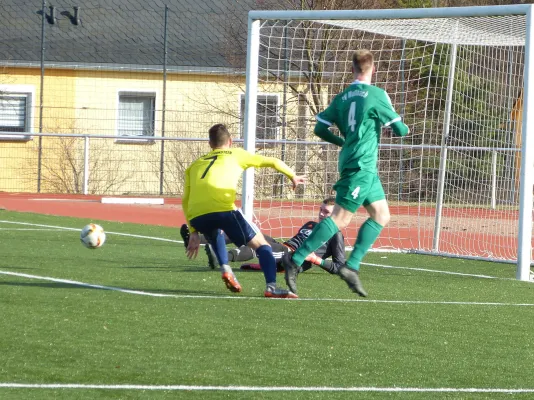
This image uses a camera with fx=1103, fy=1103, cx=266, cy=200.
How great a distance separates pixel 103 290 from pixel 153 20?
24.5m

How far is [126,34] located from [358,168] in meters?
24.8

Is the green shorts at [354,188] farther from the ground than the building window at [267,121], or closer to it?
closer to it

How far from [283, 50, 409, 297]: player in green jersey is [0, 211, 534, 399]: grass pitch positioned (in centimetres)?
46

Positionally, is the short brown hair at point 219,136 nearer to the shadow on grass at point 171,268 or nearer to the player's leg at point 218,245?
the player's leg at point 218,245

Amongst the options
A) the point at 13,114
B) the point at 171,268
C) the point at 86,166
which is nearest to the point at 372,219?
the point at 171,268

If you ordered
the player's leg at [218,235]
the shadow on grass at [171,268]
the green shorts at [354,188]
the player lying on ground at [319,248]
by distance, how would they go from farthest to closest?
the shadow on grass at [171,268] → the player lying on ground at [319,248] → the player's leg at [218,235] → the green shorts at [354,188]

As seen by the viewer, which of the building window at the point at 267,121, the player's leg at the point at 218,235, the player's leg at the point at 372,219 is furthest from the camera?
the building window at the point at 267,121

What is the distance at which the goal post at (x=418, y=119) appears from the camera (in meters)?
13.5

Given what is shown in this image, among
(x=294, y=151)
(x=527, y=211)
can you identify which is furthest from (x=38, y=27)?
(x=527, y=211)

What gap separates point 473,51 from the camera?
15.0 metres

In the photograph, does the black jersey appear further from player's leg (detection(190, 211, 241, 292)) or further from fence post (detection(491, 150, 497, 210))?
fence post (detection(491, 150, 497, 210))

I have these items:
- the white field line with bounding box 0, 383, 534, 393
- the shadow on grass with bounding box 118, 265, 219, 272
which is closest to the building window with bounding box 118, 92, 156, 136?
the shadow on grass with bounding box 118, 265, 219, 272

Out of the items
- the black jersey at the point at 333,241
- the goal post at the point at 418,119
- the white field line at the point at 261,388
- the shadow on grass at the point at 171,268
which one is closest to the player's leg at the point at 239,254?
the shadow on grass at the point at 171,268

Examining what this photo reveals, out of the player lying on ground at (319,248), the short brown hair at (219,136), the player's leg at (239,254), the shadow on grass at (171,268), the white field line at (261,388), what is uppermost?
the short brown hair at (219,136)
